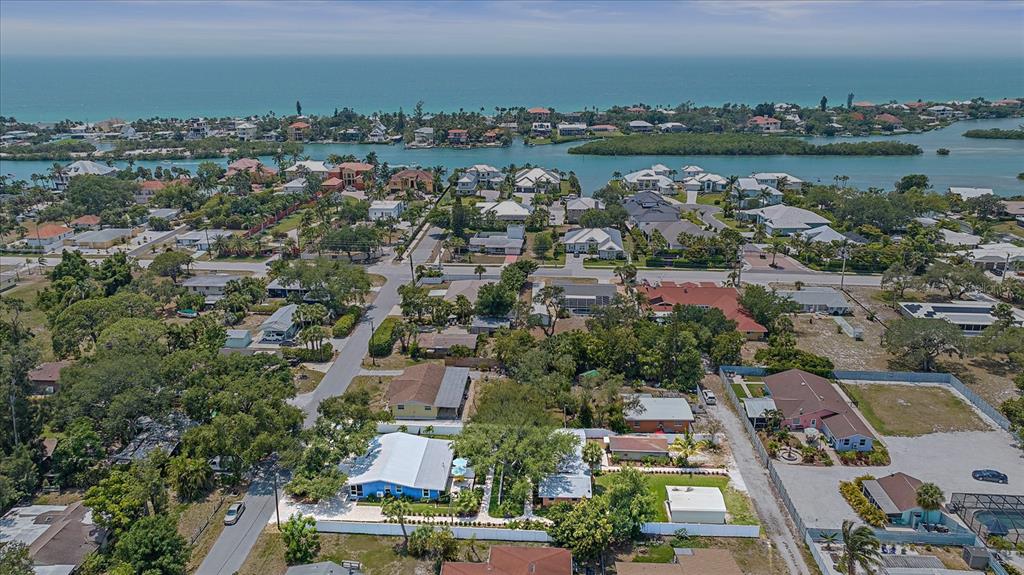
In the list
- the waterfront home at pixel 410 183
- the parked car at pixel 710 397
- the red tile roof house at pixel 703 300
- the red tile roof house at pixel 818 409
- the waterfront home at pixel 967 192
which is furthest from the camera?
the waterfront home at pixel 410 183

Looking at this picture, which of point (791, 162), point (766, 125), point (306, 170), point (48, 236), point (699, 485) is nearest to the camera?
point (699, 485)

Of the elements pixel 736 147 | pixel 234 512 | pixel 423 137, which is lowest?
pixel 234 512

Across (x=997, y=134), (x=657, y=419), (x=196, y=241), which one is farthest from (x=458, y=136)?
(x=997, y=134)

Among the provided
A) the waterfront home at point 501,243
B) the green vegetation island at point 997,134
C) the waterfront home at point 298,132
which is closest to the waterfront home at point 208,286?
the waterfront home at point 501,243

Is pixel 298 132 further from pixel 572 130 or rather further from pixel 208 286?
pixel 208 286

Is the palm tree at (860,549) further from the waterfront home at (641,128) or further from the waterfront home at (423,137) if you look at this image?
the waterfront home at (641,128)

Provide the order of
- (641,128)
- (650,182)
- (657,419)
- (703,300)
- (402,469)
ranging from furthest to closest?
(641,128) → (650,182) → (703,300) → (657,419) → (402,469)
